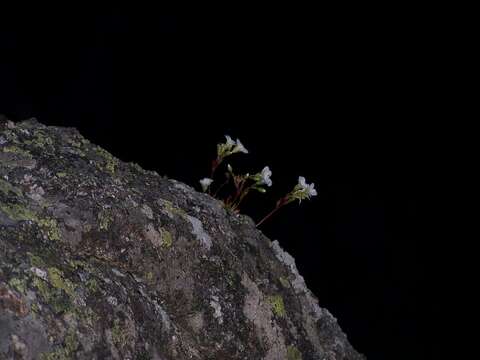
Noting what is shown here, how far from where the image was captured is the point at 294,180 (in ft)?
34.0

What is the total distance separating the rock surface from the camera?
7.27 ft

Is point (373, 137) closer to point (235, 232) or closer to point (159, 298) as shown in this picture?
point (235, 232)

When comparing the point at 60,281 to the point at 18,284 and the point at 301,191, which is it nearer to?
the point at 18,284

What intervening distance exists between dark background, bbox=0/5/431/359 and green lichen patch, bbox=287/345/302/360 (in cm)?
652

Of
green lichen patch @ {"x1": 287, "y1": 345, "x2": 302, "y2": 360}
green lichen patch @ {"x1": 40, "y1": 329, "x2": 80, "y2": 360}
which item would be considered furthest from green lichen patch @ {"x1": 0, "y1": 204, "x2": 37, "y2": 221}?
green lichen patch @ {"x1": 287, "y1": 345, "x2": 302, "y2": 360}

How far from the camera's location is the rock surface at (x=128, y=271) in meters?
2.22

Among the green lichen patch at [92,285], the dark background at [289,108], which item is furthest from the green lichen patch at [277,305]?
the dark background at [289,108]

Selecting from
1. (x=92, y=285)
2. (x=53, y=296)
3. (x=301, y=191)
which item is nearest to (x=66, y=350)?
(x=53, y=296)

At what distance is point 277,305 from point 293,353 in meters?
0.30

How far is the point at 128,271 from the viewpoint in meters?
2.83

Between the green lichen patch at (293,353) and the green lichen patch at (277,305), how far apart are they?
210 mm

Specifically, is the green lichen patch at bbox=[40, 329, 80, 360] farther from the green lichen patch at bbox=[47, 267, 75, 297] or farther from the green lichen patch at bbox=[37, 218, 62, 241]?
the green lichen patch at bbox=[37, 218, 62, 241]

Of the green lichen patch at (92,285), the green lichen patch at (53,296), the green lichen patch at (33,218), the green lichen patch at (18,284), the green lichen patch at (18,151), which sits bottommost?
the green lichen patch at (18,284)

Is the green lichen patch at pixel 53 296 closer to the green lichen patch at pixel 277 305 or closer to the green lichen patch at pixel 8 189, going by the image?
the green lichen patch at pixel 8 189
